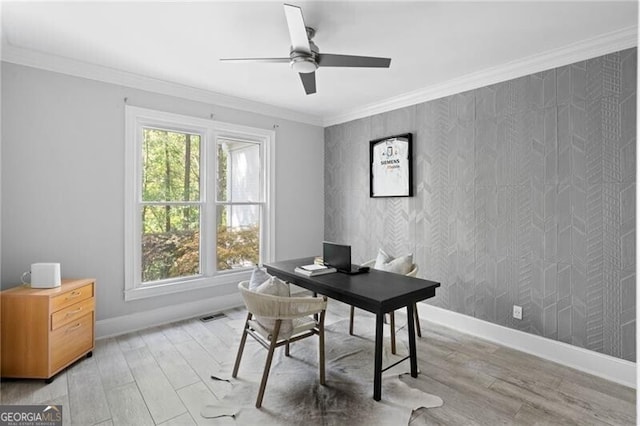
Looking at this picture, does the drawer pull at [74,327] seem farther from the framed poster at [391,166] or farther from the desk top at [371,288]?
the framed poster at [391,166]

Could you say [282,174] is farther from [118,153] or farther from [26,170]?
[26,170]

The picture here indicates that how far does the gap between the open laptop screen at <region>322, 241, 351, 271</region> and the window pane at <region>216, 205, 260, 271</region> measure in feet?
5.37

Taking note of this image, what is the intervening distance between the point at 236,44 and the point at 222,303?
290 centimetres

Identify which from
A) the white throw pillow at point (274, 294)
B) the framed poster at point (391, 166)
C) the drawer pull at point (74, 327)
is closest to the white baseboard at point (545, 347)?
the framed poster at point (391, 166)

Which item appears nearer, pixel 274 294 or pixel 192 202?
pixel 274 294

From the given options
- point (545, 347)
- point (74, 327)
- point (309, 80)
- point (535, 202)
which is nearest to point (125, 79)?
point (309, 80)

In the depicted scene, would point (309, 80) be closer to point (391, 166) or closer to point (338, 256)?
point (338, 256)

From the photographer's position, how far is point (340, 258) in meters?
2.91

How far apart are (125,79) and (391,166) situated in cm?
306

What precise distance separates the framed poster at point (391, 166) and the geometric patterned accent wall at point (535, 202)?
0.36ft

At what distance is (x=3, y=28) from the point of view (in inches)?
95.3

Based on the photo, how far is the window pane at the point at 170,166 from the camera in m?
3.56

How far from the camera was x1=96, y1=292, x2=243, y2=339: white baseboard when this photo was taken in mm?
3215

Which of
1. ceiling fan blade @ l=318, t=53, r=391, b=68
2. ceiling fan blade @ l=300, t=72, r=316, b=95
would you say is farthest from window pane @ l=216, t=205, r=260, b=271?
ceiling fan blade @ l=318, t=53, r=391, b=68
